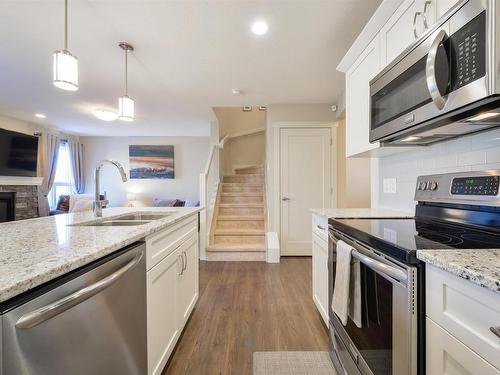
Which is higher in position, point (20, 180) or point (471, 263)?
point (20, 180)

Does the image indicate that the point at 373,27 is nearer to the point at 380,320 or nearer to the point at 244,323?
the point at 380,320

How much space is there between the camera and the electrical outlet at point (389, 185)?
1892mm

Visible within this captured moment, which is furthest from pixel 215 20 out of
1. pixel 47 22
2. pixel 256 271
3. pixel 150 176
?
pixel 150 176

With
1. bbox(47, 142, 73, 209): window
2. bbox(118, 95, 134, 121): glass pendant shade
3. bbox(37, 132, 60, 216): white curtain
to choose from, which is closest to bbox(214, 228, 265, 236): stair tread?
bbox(118, 95, 134, 121): glass pendant shade

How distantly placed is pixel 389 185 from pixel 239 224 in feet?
9.22

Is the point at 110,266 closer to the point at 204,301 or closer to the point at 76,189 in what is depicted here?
the point at 204,301

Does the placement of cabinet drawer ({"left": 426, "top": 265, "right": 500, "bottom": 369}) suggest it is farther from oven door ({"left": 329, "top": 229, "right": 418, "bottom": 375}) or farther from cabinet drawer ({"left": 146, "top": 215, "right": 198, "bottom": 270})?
cabinet drawer ({"left": 146, "top": 215, "right": 198, "bottom": 270})

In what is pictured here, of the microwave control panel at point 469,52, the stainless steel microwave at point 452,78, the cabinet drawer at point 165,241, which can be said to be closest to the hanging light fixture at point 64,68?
the cabinet drawer at point 165,241

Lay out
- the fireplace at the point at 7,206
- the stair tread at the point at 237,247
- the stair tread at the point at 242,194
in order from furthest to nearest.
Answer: the stair tread at the point at 242,194, the fireplace at the point at 7,206, the stair tread at the point at 237,247

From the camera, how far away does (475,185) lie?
1.07 meters

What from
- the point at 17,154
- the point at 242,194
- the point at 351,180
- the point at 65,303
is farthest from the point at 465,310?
the point at 17,154

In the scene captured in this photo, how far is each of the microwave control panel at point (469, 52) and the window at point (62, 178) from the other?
763cm

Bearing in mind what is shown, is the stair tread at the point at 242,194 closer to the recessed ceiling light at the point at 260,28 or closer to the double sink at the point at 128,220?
the double sink at the point at 128,220

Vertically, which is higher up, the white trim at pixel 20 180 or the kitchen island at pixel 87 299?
the white trim at pixel 20 180
